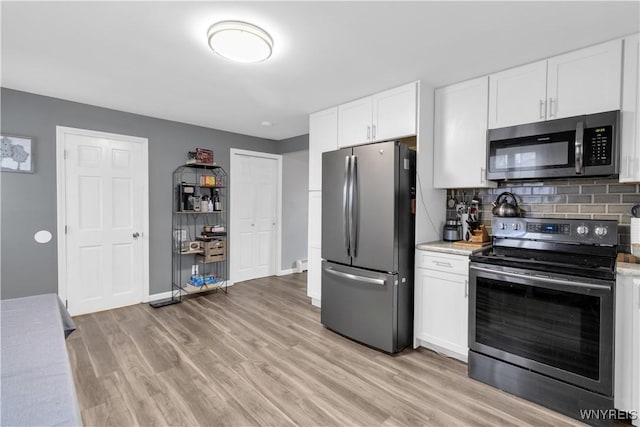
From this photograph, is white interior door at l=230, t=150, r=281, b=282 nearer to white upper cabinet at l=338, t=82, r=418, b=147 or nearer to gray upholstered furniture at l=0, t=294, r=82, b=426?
white upper cabinet at l=338, t=82, r=418, b=147

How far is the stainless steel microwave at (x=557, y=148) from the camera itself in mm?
2053

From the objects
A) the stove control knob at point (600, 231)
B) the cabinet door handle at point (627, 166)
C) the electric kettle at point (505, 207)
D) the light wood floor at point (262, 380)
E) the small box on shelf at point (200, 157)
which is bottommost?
the light wood floor at point (262, 380)

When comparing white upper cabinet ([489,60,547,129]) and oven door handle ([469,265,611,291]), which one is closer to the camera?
oven door handle ([469,265,611,291])

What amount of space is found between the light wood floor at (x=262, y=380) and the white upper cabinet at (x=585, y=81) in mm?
2053

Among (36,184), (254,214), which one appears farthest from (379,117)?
(36,184)

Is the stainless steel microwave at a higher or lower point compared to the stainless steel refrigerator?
higher

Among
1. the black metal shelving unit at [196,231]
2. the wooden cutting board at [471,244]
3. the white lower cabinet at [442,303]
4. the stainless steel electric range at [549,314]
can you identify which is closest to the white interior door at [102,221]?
the black metal shelving unit at [196,231]

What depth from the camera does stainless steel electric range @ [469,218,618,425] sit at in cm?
184

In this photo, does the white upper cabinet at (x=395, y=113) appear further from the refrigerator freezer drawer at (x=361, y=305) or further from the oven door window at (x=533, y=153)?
the refrigerator freezer drawer at (x=361, y=305)

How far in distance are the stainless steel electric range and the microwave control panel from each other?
430 millimetres

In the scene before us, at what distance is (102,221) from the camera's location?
3.65 metres

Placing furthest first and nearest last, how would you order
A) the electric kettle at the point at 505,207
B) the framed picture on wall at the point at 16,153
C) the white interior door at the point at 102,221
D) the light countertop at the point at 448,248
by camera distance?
the white interior door at the point at 102,221 → the framed picture on wall at the point at 16,153 → the electric kettle at the point at 505,207 → the light countertop at the point at 448,248

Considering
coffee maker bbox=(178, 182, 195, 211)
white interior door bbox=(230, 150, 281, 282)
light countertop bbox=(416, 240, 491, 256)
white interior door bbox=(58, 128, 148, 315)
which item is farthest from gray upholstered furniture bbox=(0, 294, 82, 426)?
white interior door bbox=(230, 150, 281, 282)

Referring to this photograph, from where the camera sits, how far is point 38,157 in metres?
3.20
